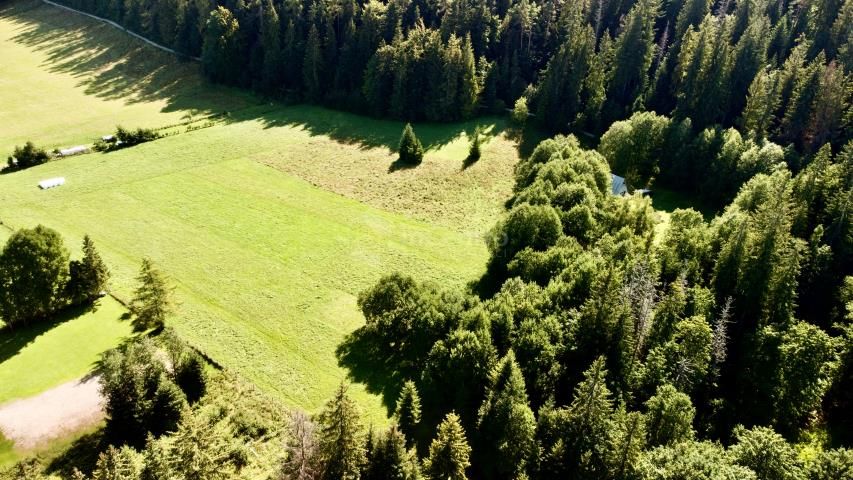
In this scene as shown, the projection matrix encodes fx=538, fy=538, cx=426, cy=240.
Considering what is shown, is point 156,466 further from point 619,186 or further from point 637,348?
point 619,186

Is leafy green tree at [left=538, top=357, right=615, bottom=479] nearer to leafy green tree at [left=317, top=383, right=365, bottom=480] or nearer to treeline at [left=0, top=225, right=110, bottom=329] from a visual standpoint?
leafy green tree at [left=317, top=383, right=365, bottom=480]

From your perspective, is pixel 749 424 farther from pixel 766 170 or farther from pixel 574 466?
pixel 766 170

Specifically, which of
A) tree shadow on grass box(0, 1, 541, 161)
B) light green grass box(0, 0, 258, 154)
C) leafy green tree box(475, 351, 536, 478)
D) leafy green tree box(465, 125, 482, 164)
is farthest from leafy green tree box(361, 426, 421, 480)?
light green grass box(0, 0, 258, 154)

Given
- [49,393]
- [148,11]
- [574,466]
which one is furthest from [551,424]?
[148,11]

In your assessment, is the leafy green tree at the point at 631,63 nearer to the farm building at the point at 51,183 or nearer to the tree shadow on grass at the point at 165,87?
the tree shadow on grass at the point at 165,87

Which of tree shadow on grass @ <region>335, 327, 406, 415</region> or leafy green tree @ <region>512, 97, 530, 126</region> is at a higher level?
leafy green tree @ <region>512, 97, 530, 126</region>

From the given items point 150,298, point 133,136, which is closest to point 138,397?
point 150,298
